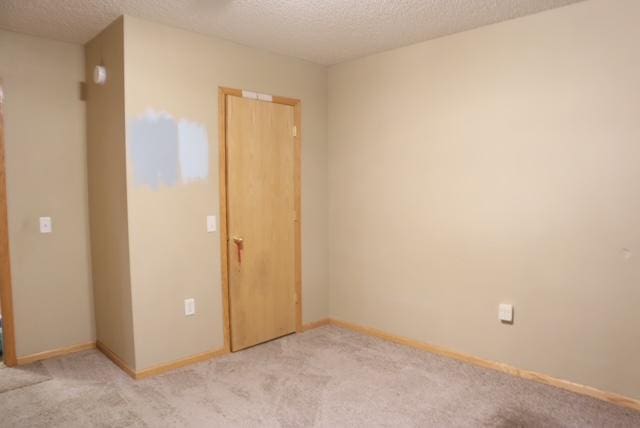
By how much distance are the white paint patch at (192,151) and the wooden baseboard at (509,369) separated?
196 centimetres

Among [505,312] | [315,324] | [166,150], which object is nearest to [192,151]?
[166,150]

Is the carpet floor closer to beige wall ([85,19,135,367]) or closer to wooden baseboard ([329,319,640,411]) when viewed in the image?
wooden baseboard ([329,319,640,411])

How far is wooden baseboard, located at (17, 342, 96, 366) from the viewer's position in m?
3.20

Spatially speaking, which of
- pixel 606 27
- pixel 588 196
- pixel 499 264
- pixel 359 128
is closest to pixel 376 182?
pixel 359 128

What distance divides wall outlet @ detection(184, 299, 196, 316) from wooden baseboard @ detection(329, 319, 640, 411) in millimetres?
1482

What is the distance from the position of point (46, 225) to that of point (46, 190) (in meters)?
0.26

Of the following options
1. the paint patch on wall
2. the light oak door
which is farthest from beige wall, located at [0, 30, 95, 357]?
the light oak door

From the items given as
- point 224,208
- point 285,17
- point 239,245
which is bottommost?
point 239,245

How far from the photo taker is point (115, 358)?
319cm

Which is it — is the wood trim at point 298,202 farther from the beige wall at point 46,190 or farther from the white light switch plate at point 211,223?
the beige wall at point 46,190

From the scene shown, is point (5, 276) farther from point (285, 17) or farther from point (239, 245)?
point (285, 17)

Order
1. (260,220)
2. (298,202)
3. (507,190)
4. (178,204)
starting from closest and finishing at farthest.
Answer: (507,190), (178,204), (260,220), (298,202)

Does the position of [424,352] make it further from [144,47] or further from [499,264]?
[144,47]

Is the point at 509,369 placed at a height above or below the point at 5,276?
below
